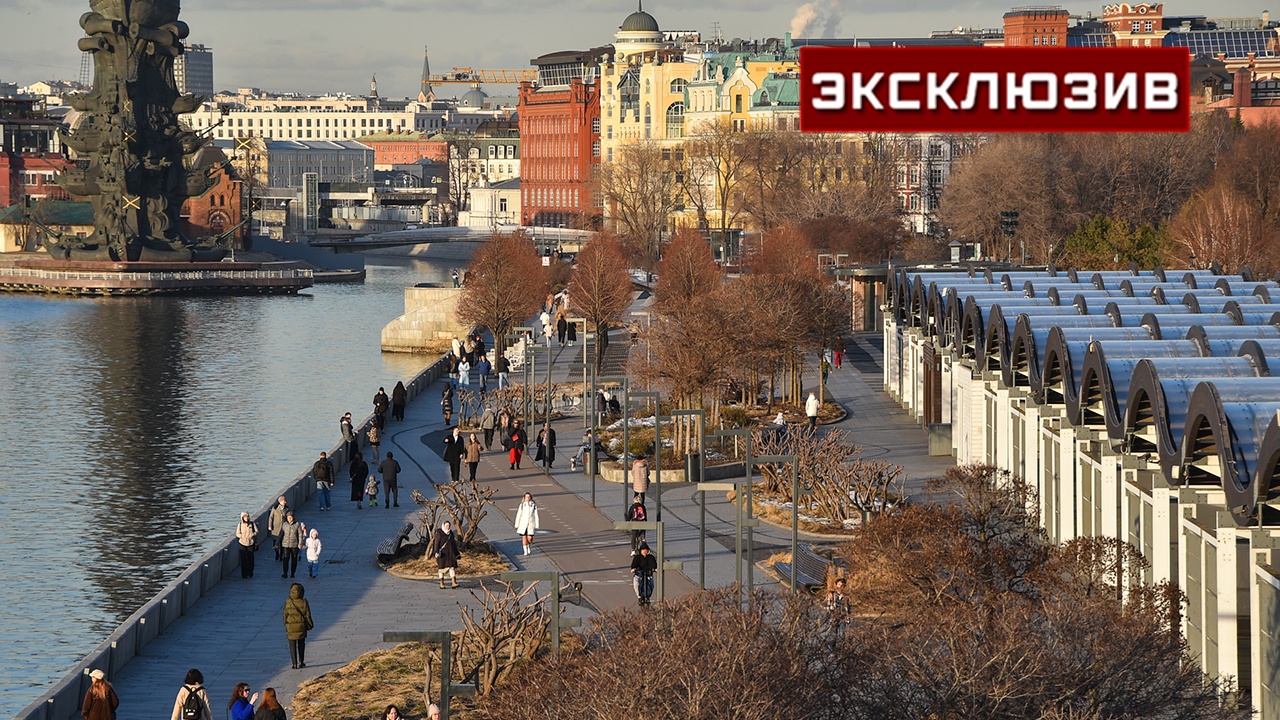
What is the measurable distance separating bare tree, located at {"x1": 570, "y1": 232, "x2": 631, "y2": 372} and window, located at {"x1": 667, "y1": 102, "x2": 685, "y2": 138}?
73828mm

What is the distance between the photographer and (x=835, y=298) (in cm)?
5522

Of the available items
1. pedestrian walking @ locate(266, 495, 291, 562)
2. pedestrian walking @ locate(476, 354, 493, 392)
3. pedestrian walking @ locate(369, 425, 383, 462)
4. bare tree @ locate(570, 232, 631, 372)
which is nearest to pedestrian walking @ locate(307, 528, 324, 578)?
pedestrian walking @ locate(266, 495, 291, 562)

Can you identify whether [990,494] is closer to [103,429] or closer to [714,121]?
[103,429]

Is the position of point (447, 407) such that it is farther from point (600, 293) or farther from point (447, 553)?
point (447, 553)

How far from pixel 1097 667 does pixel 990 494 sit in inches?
363

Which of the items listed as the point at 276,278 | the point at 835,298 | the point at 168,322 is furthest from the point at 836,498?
the point at 276,278

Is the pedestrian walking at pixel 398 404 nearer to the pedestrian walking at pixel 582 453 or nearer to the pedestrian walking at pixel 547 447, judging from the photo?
the pedestrian walking at pixel 582 453

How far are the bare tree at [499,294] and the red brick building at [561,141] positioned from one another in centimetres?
8683

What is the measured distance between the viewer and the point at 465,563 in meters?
30.4

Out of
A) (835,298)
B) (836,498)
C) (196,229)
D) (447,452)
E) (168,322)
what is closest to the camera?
(836,498)

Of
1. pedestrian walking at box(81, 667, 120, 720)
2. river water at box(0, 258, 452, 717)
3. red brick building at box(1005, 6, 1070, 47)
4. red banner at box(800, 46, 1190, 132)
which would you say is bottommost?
river water at box(0, 258, 452, 717)

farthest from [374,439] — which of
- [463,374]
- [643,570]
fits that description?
[643,570]

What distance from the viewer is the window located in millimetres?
150250

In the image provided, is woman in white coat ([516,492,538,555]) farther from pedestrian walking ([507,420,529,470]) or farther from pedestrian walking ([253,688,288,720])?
pedestrian walking ([253,688,288,720])
